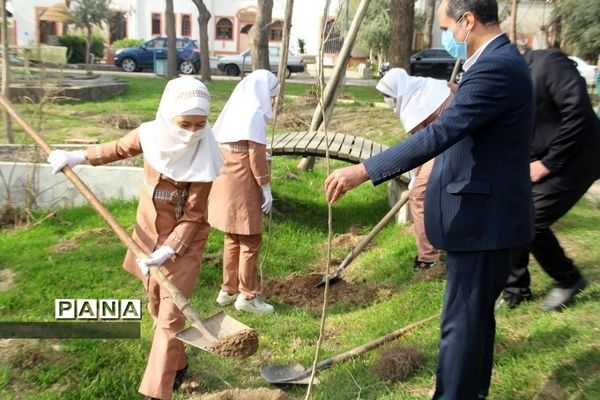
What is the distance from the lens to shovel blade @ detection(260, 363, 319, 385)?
3609 mm

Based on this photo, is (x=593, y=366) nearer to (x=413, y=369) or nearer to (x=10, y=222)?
(x=413, y=369)

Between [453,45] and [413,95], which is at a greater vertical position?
[453,45]

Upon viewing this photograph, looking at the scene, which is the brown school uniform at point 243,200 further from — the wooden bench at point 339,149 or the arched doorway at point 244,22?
the arched doorway at point 244,22

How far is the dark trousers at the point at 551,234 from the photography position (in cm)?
361

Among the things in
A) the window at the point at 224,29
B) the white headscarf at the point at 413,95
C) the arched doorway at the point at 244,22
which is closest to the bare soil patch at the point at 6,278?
the white headscarf at the point at 413,95

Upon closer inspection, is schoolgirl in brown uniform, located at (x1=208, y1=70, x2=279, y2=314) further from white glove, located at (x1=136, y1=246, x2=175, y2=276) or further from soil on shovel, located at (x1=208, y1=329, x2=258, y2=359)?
soil on shovel, located at (x1=208, y1=329, x2=258, y2=359)

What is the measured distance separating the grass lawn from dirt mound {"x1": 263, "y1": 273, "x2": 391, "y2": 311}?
3 centimetres

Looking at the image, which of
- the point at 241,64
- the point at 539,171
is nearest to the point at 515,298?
the point at 539,171

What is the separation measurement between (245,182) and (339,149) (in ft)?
7.51

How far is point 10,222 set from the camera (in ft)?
20.0

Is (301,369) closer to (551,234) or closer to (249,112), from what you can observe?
(551,234)

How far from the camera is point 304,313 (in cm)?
485

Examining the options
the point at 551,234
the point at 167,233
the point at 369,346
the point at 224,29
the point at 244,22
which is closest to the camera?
the point at 167,233

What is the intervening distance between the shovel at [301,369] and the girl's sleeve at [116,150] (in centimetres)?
145
